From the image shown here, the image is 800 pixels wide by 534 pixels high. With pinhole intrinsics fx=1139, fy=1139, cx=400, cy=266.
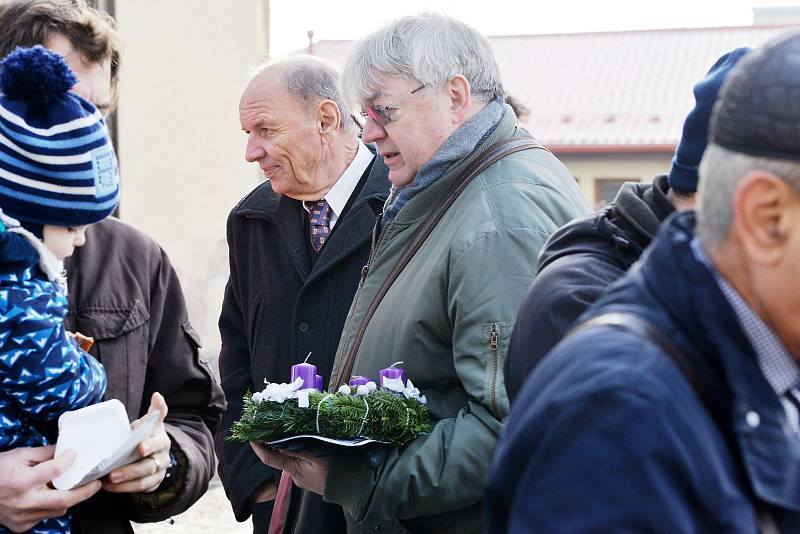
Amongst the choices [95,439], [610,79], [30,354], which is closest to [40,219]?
[30,354]

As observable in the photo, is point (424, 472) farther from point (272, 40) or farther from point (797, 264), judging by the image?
point (272, 40)

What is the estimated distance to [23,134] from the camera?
235cm

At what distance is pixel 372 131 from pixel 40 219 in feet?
3.46

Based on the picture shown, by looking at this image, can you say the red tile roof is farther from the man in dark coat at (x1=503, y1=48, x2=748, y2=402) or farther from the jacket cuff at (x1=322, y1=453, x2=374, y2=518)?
the man in dark coat at (x1=503, y1=48, x2=748, y2=402)

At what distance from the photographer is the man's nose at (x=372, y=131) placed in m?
3.13

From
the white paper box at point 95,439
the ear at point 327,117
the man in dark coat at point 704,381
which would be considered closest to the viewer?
the man in dark coat at point 704,381

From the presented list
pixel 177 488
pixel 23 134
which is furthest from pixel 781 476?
pixel 177 488

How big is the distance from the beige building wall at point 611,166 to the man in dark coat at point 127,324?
24.0m

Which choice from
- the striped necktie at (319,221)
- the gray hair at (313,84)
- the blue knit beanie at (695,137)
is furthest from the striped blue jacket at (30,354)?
the gray hair at (313,84)

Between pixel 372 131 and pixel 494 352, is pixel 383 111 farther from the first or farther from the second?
pixel 494 352

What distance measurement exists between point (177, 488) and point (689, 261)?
5.93 ft

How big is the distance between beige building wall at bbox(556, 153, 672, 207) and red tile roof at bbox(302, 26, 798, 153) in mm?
382

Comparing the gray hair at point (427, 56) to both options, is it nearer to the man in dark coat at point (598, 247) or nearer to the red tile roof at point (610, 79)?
the man in dark coat at point (598, 247)

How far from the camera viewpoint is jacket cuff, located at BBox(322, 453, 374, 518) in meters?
2.74
